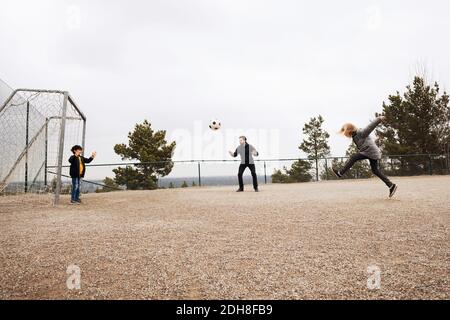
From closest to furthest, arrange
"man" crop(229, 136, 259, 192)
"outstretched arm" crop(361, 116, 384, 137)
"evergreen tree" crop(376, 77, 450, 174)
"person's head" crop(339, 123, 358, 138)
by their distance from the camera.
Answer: "outstretched arm" crop(361, 116, 384, 137) < "person's head" crop(339, 123, 358, 138) < "man" crop(229, 136, 259, 192) < "evergreen tree" crop(376, 77, 450, 174)

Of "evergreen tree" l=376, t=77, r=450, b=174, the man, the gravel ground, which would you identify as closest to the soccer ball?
the man

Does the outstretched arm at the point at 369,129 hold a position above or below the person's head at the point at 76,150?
above

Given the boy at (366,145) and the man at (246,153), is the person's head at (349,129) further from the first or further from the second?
the man at (246,153)

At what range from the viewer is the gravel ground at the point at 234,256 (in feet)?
6.98

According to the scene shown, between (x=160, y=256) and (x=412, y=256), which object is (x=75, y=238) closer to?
(x=160, y=256)

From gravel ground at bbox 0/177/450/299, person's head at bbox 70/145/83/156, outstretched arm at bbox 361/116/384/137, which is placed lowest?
gravel ground at bbox 0/177/450/299

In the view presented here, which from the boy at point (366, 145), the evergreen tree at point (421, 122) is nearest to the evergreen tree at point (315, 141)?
the evergreen tree at point (421, 122)

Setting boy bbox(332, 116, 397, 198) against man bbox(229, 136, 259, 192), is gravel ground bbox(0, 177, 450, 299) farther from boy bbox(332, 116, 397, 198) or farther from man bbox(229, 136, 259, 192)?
man bbox(229, 136, 259, 192)

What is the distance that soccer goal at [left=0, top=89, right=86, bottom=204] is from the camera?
8227mm

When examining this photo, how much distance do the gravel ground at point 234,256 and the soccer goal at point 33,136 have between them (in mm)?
4328

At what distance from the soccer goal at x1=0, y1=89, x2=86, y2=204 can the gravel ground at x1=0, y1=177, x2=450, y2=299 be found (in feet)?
14.2

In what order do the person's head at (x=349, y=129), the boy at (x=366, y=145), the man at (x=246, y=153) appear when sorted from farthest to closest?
the man at (x=246, y=153)
the person's head at (x=349, y=129)
the boy at (x=366, y=145)

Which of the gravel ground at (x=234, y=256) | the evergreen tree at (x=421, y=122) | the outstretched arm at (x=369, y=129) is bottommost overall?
the gravel ground at (x=234, y=256)

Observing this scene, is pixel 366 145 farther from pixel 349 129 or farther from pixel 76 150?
pixel 76 150
